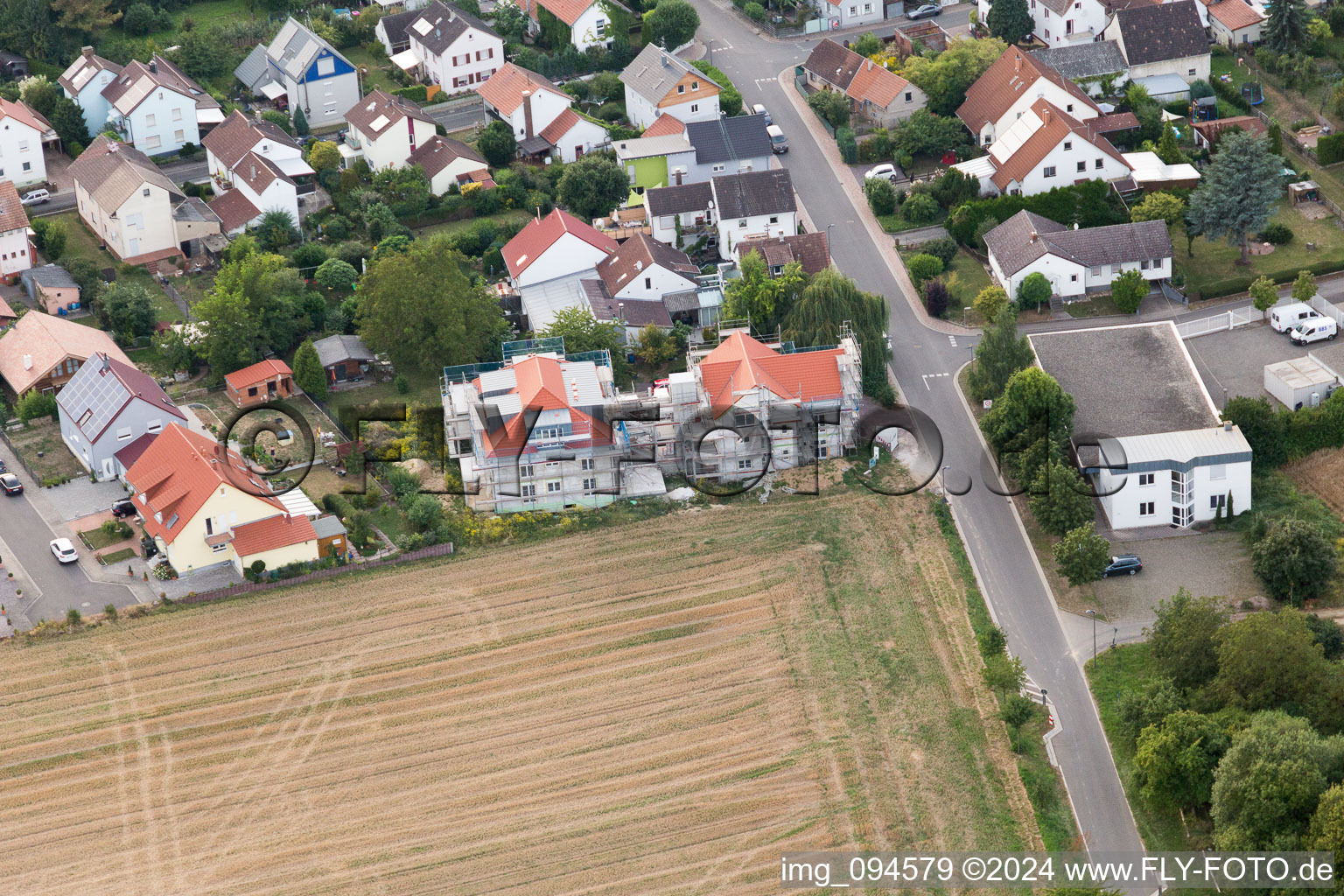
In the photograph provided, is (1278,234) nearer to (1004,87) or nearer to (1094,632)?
(1004,87)

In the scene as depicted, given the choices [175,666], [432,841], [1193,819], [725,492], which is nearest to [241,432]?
[175,666]

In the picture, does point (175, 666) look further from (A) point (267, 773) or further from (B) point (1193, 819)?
(B) point (1193, 819)

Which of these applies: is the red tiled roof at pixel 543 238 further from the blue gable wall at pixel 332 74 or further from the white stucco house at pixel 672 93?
the blue gable wall at pixel 332 74

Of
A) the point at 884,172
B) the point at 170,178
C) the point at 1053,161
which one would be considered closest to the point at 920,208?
the point at 884,172

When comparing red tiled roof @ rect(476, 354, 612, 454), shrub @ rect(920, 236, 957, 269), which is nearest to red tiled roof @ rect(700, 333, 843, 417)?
red tiled roof @ rect(476, 354, 612, 454)

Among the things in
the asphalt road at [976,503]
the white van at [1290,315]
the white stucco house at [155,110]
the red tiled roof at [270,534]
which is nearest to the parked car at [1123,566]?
the asphalt road at [976,503]

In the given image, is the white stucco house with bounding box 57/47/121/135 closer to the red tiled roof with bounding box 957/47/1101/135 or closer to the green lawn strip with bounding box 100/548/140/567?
the green lawn strip with bounding box 100/548/140/567
